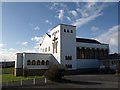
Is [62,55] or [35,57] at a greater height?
[62,55]

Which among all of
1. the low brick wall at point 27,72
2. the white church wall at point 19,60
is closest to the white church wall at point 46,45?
the low brick wall at point 27,72

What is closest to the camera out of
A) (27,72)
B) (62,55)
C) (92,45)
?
(27,72)

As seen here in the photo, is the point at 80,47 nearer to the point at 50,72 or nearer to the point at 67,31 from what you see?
the point at 67,31

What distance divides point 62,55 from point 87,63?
8.05 m

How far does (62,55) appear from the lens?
42812mm

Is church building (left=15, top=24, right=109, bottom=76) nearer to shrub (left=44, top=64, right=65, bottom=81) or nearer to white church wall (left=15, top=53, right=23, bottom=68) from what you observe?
white church wall (left=15, top=53, right=23, bottom=68)

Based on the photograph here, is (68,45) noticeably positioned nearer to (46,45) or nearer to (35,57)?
(35,57)

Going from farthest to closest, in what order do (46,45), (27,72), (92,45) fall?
(46,45) → (92,45) → (27,72)

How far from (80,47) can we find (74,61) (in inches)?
150

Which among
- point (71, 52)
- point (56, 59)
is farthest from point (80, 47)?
point (56, 59)

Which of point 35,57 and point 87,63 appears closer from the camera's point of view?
point 35,57

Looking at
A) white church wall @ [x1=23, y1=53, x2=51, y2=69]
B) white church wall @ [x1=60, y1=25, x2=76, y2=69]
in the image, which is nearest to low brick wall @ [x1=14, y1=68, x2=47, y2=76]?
white church wall @ [x1=23, y1=53, x2=51, y2=69]

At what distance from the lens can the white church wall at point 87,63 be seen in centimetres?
4647

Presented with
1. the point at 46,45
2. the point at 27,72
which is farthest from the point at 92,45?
the point at 27,72
